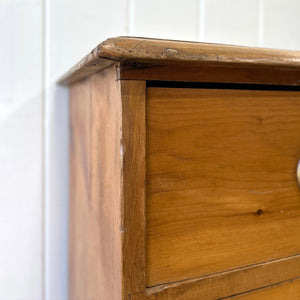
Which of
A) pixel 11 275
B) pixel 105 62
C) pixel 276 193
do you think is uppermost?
pixel 105 62

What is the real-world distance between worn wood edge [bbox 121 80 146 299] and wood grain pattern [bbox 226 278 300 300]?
0.50ft

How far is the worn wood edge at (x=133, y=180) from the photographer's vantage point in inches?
16.5

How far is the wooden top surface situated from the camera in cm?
38

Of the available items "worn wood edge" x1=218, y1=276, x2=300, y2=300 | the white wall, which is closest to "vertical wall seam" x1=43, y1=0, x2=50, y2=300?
the white wall

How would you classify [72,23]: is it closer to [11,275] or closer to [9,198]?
[9,198]

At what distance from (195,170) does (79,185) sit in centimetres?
30

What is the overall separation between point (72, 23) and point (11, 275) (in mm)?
523

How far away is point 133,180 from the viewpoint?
16.7 inches

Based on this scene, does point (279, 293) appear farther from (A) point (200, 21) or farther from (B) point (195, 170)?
(A) point (200, 21)

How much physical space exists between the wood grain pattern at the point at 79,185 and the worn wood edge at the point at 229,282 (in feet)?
0.68

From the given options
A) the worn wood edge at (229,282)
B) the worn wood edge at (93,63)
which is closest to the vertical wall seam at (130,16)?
the worn wood edge at (93,63)

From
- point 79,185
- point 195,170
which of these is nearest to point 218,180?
point 195,170

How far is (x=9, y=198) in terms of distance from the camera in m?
0.75

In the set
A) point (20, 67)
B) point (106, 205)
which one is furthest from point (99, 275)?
point (20, 67)
